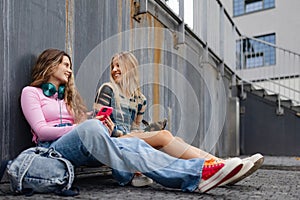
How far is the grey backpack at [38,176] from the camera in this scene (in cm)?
178

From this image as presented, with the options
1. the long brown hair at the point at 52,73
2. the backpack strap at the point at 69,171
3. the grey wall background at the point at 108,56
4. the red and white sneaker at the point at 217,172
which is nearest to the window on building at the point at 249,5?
the grey wall background at the point at 108,56

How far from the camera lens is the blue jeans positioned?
1.85m

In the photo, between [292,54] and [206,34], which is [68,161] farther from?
[292,54]

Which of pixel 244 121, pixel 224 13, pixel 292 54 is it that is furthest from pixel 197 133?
pixel 292 54

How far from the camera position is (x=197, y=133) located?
5.25 metres

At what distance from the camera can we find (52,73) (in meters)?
2.32

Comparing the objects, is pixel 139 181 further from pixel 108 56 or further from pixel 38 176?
pixel 108 56

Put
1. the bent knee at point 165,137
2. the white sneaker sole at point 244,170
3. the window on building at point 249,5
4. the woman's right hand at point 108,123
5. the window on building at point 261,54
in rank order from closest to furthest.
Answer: the white sneaker sole at point 244,170 < the woman's right hand at point 108,123 < the bent knee at point 165,137 < the window on building at point 261,54 < the window on building at point 249,5

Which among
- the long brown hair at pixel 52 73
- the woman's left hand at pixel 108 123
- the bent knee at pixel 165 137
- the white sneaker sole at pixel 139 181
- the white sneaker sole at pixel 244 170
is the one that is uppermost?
the long brown hair at pixel 52 73

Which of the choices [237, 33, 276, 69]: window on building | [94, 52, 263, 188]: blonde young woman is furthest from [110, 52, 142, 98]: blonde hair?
[237, 33, 276, 69]: window on building

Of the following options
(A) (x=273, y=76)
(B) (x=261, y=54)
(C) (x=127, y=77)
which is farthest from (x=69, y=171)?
(B) (x=261, y=54)

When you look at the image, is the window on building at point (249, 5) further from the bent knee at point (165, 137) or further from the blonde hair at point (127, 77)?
the bent knee at point (165, 137)

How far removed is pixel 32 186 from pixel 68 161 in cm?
20

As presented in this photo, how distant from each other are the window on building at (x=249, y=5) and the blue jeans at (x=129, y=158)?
1272 cm
